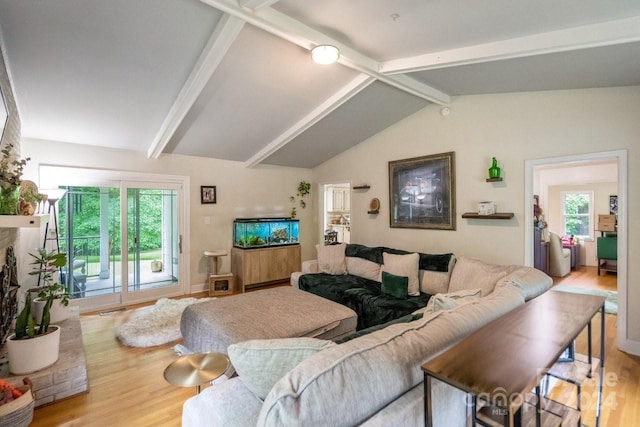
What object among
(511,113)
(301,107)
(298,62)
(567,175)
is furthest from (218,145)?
(567,175)

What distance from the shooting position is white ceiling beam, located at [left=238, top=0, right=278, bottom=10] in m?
2.00

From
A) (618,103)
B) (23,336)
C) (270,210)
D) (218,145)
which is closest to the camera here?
(23,336)

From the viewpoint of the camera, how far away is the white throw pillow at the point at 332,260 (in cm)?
436

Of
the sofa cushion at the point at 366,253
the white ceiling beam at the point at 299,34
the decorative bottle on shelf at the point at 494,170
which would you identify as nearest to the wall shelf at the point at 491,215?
the decorative bottle on shelf at the point at 494,170

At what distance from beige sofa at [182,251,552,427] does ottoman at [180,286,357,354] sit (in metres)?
0.97

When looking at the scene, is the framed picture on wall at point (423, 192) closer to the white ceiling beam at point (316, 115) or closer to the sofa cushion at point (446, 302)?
the white ceiling beam at point (316, 115)

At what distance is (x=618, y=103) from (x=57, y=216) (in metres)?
6.37

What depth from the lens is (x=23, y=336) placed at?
2.26 m

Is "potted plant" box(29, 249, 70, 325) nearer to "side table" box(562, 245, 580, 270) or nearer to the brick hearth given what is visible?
the brick hearth

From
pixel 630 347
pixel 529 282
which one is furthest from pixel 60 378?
pixel 630 347

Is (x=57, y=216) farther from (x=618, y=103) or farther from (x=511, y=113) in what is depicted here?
(x=618, y=103)

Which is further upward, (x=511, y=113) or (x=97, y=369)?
(x=511, y=113)

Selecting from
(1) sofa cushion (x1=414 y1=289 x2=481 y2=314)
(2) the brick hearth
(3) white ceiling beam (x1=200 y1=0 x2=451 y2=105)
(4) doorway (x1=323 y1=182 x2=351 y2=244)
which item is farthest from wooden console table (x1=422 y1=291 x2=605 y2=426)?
(4) doorway (x1=323 y1=182 x2=351 y2=244)

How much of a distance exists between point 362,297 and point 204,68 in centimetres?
271
